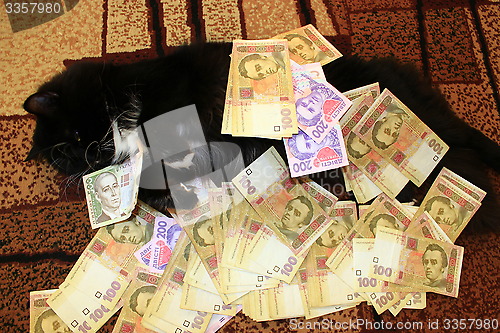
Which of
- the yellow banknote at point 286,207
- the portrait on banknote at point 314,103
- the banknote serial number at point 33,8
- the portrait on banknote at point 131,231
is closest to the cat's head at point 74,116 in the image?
the portrait on banknote at point 131,231

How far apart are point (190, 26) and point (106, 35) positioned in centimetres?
32

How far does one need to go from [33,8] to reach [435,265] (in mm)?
1712

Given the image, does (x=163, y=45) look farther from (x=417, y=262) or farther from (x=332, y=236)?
(x=417, y=262)

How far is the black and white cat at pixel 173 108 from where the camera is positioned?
1.03 m

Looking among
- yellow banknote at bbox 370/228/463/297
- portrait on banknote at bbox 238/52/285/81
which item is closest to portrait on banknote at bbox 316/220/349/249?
yellow banknote at bbox 370/228/463/297

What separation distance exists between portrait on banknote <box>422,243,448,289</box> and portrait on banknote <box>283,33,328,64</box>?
663 mm

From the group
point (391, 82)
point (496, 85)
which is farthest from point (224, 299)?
point (496, 85)

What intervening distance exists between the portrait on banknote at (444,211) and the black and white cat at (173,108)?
40 mm

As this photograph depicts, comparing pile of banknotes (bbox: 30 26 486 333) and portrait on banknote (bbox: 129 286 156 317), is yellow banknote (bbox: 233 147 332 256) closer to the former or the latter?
pile of banknotes (bbox: 30 26 486 333)

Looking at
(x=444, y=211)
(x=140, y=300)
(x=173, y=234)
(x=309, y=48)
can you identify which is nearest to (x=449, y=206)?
(x=444, y=211)

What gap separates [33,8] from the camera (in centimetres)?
159

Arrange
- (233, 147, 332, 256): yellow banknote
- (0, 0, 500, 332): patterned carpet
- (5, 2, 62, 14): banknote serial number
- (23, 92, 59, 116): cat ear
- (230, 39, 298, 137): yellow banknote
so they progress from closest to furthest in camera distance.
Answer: (23, 92, 59, 116): cat ear
(230, 39, 298, 137): yellow banknote
(233, 147, 332, 256): yellow banknote
(0, 0, 500, 332): patterned carpet
(5, 2, 62, 14): banknote serial number

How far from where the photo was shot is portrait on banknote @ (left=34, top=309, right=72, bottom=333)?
123cm

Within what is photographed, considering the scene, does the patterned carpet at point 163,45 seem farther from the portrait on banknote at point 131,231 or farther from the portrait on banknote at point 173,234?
the portrait on banknote at point 173,234
